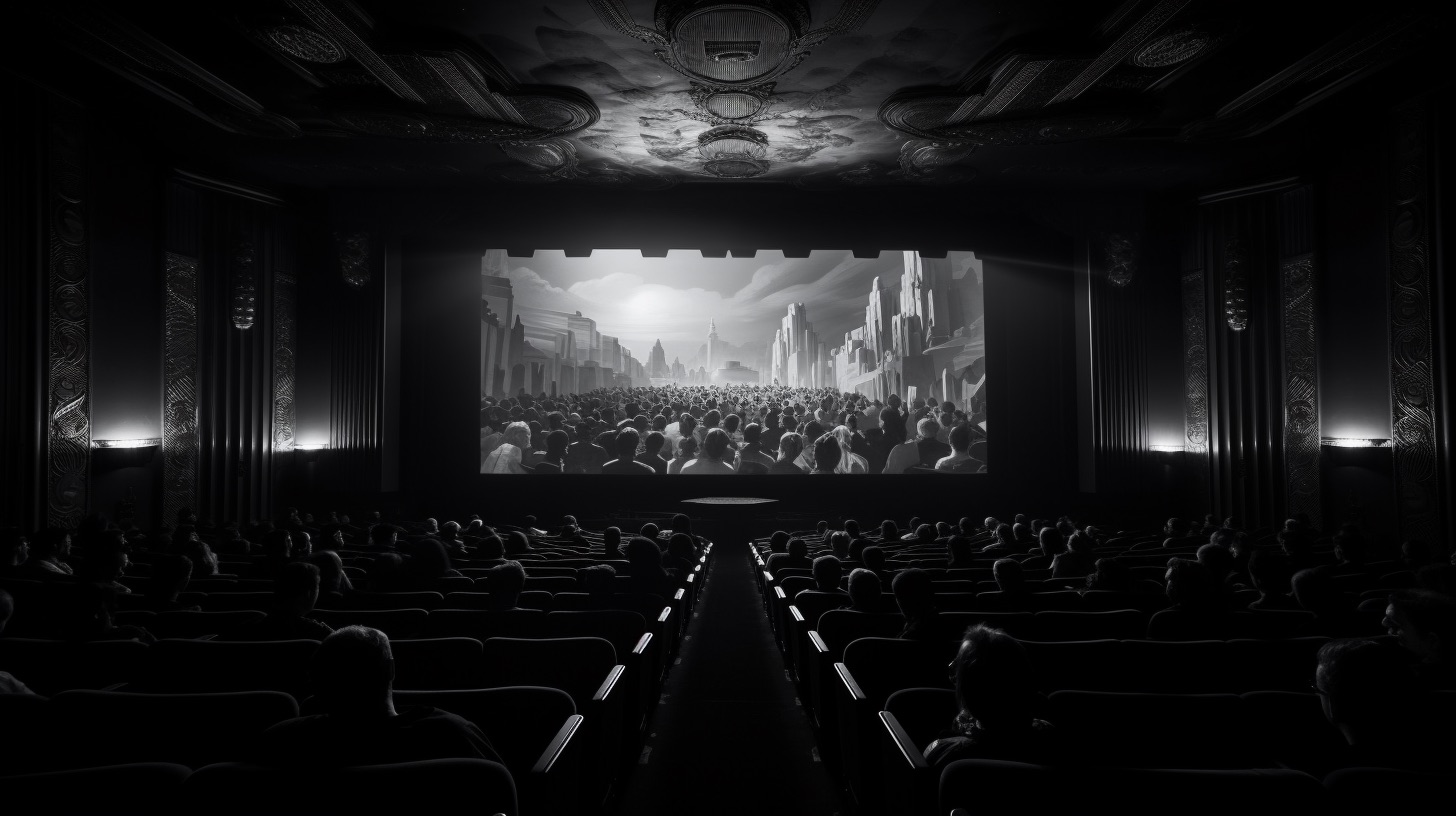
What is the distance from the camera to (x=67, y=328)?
27.5 feet

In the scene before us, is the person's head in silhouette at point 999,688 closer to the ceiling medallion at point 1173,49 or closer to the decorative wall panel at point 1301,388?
the ceiling medallion at point 1173,49

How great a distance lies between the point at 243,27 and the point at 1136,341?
13023 mm

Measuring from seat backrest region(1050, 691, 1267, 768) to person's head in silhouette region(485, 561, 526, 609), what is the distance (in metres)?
2.61

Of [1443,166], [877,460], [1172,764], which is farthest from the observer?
[877,460]

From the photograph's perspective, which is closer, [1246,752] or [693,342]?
[1246,752]

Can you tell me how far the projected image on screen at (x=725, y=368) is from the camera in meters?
13.4

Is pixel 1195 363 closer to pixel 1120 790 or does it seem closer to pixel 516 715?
pixel 1120 790

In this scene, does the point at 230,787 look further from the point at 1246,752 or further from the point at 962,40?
the point at 962,40

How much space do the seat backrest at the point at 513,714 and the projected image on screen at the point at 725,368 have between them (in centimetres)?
1111

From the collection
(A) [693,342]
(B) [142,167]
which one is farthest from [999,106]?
(B) [142,167]

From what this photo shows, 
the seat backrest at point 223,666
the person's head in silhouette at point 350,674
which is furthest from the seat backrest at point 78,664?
the person's head in silhouette at point 350,674

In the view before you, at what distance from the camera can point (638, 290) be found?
13906mm

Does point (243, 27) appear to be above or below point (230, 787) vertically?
above

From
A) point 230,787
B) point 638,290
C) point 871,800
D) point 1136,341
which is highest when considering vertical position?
point 638,290
